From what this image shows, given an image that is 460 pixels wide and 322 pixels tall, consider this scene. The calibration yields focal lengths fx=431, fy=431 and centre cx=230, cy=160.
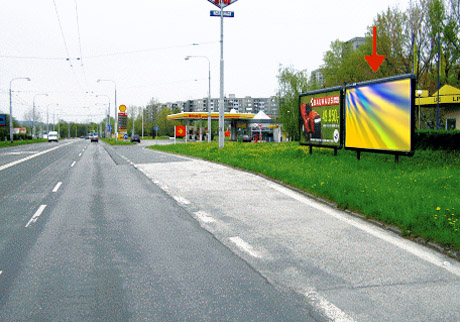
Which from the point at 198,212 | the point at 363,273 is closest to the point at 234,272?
the point at 363,273

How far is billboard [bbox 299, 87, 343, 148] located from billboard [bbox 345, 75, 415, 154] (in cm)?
77

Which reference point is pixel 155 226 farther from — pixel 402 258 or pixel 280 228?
pixel 402 258

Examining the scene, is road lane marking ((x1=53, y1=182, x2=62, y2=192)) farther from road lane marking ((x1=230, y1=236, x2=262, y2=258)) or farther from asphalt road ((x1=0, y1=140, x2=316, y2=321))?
road lane marking ((x1=230, y1=236, x2=262, y2=258))

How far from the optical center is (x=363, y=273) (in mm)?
4598

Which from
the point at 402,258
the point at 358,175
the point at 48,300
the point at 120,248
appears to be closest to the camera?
the point at 48,300

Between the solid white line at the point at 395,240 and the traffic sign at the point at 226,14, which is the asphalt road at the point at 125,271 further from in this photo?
the traffic sign at the point at 226,14

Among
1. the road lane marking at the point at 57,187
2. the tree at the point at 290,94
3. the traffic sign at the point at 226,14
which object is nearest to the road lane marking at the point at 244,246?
the road lane marking at the point at 57,187

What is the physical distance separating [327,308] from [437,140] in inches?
536

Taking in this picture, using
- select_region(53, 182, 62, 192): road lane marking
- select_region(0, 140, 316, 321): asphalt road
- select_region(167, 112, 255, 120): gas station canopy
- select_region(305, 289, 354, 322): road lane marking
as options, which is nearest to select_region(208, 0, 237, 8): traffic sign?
select_region(53, 182, 62, 192): road lane marking

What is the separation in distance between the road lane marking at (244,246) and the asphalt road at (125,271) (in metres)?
0.19

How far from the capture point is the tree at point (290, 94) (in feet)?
198

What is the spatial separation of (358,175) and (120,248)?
7.22 m

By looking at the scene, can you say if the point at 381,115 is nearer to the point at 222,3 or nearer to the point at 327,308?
the point at 327,308

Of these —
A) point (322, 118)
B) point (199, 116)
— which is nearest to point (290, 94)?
point (199, 116)
